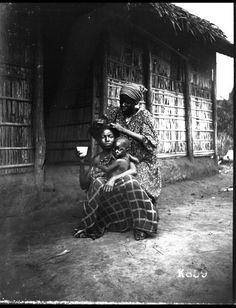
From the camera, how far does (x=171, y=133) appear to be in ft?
24.5

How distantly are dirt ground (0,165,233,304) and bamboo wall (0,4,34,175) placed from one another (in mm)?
522

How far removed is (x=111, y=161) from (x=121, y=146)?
236mm

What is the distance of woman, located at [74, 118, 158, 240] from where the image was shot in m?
3.26

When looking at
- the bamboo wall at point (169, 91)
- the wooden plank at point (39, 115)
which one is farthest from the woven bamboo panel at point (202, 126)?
the wooden plank at point (39, 115)

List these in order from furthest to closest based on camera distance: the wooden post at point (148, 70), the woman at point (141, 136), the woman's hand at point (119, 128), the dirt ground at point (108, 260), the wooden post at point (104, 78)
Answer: the wooden post at point (148, 70) → the wooden post at point (104, 78) → the woman at point (141, 136) → the woman's hand at point (119, 128) → the dirt ground at point (108, 260)

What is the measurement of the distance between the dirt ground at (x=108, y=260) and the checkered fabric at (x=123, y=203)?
0.60 ft

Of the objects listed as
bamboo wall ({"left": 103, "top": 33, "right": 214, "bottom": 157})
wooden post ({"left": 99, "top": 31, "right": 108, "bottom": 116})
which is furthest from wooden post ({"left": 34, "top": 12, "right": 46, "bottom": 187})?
bamboo wall ({"left": 103, "top": 33, "right": 214, "bottom": 157})

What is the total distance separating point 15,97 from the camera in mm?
4520

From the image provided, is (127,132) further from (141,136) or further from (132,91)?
(132,91)

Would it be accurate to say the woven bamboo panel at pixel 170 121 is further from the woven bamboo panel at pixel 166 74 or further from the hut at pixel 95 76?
the woven bamboo panel at pixel 166 74

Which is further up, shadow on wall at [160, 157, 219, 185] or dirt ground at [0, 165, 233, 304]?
shadow on wall at [160, 157, 219, 185]

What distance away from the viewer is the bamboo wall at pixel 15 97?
4375 mm

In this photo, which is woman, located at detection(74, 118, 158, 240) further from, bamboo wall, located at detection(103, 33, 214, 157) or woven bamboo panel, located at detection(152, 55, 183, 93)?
woven bamboo panel, located at detection(152, 55, 183, 93)

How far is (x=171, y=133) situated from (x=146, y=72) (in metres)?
1.67
